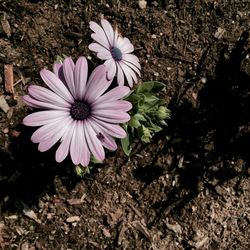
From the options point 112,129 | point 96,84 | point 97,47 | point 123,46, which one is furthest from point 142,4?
point 112,129

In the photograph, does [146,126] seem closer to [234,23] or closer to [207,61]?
[207,61]

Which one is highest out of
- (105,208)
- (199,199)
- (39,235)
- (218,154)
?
(218,154)

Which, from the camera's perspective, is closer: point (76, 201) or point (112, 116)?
point (112, 116)

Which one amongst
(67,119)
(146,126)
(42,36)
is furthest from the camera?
(42,36)

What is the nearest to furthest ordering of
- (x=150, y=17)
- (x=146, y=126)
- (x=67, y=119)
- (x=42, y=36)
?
(x=67, y=119)
(x=146, y=126)
(x=42, y=36)
(x=150, y=17)

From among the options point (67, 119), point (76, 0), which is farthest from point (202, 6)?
point (67, 119)

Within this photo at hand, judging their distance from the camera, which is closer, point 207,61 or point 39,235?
point 39,235

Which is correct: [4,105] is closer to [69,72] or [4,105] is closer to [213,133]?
[69,72]
